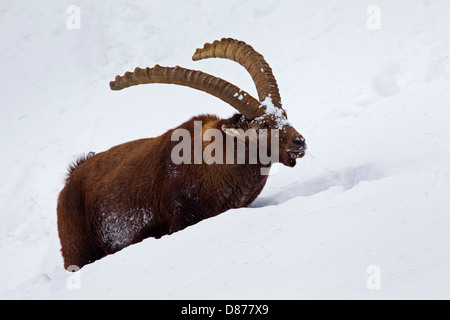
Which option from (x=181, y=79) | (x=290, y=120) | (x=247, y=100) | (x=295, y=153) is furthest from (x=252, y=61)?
(x=290, y=120)

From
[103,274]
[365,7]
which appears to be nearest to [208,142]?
[103,274]

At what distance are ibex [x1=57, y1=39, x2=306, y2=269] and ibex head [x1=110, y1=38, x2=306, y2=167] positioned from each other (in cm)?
1

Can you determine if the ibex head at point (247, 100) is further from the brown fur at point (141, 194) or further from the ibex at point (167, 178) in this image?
the brown fur at point (141, 194)

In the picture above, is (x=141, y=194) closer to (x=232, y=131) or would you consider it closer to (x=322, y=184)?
(x=232, y=131)

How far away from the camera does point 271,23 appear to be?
1507 cm

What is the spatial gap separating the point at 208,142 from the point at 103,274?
2533mm

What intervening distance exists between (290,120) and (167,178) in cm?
475

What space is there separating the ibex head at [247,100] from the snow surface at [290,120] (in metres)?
0.72

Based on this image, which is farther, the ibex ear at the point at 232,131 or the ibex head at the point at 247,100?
the ibex ear at the point at 232,131

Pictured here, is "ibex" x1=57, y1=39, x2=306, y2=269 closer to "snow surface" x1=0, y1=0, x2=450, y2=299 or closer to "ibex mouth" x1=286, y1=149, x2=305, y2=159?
"ibex mouth" x1=286, y1=149, x2=305, y2=159

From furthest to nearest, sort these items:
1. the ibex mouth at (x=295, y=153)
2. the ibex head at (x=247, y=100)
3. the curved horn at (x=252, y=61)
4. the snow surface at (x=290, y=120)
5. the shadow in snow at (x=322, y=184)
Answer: the shadow in snow at (x=322, y=184)
the curved horn at (x=252, y=61)
the ibex head at (x=247, y=100)
the ibex mouth at (x=295, y=153)
the snow surface at (x=290, y=120)

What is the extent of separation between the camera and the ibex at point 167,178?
736cm

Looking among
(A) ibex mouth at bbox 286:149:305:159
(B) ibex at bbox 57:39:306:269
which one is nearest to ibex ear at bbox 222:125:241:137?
(B) ibex at bbox 57:39:306:269

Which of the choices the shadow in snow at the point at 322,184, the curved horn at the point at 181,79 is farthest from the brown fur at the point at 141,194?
the shadow in snow at the point at 322,184
